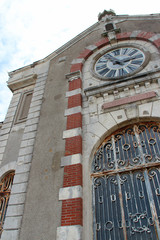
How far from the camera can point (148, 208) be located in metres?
4.67

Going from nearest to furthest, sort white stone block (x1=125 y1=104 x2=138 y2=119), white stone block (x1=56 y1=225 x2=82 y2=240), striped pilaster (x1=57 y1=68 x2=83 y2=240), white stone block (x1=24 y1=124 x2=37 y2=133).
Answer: white stone block (x1=56 y1=225 x2=82 y2=240) → striped pilaster (x1=57 y1=68 x2=83 y2=240) → white stone block (x1=125 y1=104 x2=138 y2=119) → white stone block (x1=24 y1=124 x2=37 y2=133)

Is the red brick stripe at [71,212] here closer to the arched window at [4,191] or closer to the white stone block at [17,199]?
the white stone block at [17,199]

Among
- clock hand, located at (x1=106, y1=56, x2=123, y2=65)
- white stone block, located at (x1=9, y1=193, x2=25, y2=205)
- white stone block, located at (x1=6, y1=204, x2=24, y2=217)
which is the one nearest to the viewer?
white stone block, located at (x1=6, y1=204, x2=24, y2=217)

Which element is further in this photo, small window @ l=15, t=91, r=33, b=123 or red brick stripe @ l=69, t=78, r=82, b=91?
small window @ l=15, t=91, r=33, b=123

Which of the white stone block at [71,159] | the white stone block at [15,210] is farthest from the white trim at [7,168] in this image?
the white stone block at [71,159]

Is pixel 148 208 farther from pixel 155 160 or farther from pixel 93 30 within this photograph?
pixel 93 30

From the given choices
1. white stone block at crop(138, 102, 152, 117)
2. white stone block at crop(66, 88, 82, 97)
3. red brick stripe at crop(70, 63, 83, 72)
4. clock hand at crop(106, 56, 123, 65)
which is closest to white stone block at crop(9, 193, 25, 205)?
white stone block at crop(66, 88, 82, 97)

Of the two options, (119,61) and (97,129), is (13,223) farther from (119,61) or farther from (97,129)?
(119,61)

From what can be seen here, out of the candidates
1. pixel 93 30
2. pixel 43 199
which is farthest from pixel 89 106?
pixel 93 30

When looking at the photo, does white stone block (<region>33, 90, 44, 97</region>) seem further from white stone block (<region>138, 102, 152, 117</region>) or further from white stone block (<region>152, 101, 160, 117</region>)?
white stone block (<region>152, 101, 160, 117</region>)

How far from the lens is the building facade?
486 cm

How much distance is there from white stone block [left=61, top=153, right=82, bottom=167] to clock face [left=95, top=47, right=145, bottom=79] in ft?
11.2

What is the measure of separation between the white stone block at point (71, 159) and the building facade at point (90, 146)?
0.10 ft

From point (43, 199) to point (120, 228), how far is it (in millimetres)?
2065
